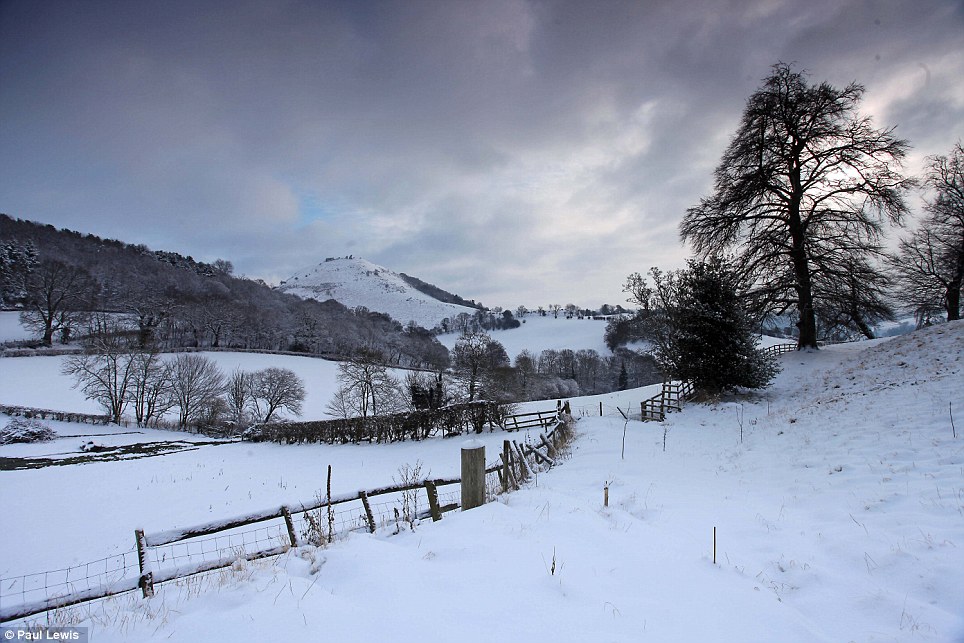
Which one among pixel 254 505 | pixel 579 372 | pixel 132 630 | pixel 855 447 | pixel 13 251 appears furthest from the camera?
pixel 579 372

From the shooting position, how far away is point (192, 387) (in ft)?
118

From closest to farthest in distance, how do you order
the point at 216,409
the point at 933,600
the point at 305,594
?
the point at 305,594
the point at 933,600
the point at 216,409

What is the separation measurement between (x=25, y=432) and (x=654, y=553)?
32662mm

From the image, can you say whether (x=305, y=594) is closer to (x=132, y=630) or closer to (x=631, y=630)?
(x=132, y=630)

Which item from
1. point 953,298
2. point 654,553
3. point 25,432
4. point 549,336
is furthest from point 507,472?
point 549,336

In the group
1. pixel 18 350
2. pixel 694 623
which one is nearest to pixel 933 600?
pixel 694 623

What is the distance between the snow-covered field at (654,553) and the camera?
2863 mm

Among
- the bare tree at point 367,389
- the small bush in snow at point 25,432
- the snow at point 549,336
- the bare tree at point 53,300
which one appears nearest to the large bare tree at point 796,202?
the bare tree at point 367,389

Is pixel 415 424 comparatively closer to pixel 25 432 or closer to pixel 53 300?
pixel 25 432

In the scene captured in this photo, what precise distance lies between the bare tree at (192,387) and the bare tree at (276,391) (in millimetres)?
3364

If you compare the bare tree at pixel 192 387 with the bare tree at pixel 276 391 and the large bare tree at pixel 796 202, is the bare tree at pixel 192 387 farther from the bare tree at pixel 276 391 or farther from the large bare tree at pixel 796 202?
the large bare tree at pixel 796 202

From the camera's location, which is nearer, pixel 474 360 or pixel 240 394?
pixel 474 360

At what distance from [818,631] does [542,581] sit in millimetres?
2084

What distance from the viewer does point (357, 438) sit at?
21.0 meters
